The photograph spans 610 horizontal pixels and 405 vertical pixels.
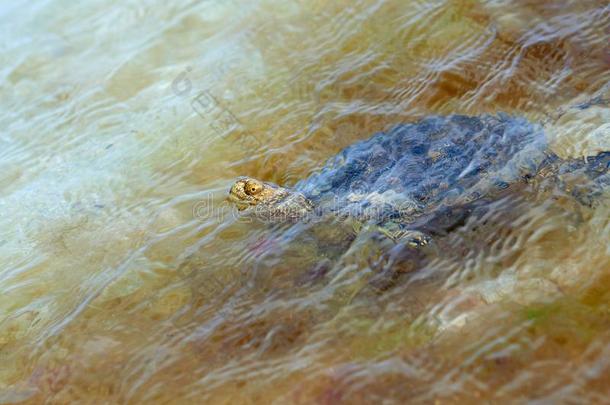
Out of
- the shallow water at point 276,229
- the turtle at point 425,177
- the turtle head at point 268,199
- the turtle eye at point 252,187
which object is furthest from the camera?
the turtle eye at point 252,187

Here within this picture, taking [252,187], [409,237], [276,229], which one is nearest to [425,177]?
[409,237]

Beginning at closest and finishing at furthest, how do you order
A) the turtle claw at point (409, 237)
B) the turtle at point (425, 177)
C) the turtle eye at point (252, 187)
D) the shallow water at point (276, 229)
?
1. the shallow water at point (276, 229)
2. the turtle claw at point (409, 237)
3. the turtle at point (425, 177)
4. the turtle eye at point (252, 187)

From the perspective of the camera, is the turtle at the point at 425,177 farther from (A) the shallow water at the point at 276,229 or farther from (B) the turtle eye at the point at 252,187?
(A) the shallow water at the point at 276,229

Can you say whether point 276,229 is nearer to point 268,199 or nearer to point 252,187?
point 268,199

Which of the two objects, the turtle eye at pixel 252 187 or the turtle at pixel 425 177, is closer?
the turtle at pixel 425 177

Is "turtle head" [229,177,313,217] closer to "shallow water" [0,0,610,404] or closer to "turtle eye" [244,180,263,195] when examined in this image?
"turtle eye" [244,180,263,195]

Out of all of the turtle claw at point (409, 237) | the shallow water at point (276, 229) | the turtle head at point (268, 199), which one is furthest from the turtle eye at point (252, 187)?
the turtle claw at point (409, 237)

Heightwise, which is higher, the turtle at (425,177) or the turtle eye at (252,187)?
the turtle eye at (252,187)
